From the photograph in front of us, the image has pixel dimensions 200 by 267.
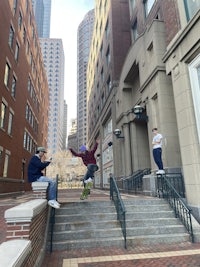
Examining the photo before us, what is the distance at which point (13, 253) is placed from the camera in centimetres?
277

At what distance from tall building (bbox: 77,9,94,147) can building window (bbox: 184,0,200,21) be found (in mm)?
114231

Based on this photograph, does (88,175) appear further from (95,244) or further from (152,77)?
(152,77)

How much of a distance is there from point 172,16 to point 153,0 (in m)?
6.30

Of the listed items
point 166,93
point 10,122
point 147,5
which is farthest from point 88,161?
point 147,5

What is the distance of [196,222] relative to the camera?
733cm

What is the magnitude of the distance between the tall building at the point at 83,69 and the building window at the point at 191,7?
11423 cm

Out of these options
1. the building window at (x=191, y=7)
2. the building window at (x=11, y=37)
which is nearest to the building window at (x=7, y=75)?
the building window at (x=11, y=37)

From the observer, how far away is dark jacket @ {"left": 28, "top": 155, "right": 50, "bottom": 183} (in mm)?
6125

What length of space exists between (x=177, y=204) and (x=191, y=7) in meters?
8.27

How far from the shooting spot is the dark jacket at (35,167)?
6.12 meters

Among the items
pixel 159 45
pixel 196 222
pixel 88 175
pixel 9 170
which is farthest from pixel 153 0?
pixel 9 170

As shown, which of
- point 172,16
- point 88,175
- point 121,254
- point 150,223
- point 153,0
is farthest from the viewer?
point 153,0

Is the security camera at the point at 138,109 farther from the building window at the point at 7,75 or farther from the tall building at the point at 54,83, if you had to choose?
the tall building at the point at 54,83

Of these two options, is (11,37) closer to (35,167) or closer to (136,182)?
(136,182)
